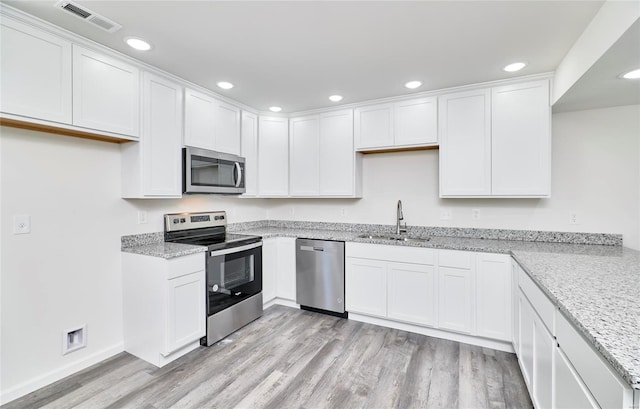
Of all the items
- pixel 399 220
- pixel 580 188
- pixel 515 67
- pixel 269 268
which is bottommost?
pixel 269 268

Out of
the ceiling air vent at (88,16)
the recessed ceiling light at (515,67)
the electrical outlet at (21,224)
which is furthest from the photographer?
the recessed ceiling light at (515,67)

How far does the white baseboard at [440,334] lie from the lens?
8.29 feet

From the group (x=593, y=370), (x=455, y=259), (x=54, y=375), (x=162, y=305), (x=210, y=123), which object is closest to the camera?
(x=593, y=370)

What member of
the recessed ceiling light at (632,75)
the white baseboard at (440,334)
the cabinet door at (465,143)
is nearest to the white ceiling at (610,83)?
the recessed ceiling light at (632,75)

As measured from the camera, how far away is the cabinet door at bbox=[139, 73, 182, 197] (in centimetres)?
243

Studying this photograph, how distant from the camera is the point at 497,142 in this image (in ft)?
8.94

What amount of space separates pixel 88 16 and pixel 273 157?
225 centimetres

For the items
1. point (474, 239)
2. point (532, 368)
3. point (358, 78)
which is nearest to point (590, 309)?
point (532, 368)

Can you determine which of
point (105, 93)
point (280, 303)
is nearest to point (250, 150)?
point (105, 93)

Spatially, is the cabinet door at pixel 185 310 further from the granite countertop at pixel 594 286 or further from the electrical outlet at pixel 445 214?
the electrical outlet at pixel 445 214

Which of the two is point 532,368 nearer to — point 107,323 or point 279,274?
point 279,274

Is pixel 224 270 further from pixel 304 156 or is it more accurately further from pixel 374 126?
pixel 374 126

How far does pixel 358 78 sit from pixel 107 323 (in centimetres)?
303

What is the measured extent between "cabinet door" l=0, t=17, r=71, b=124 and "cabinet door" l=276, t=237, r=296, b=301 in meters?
2.27
